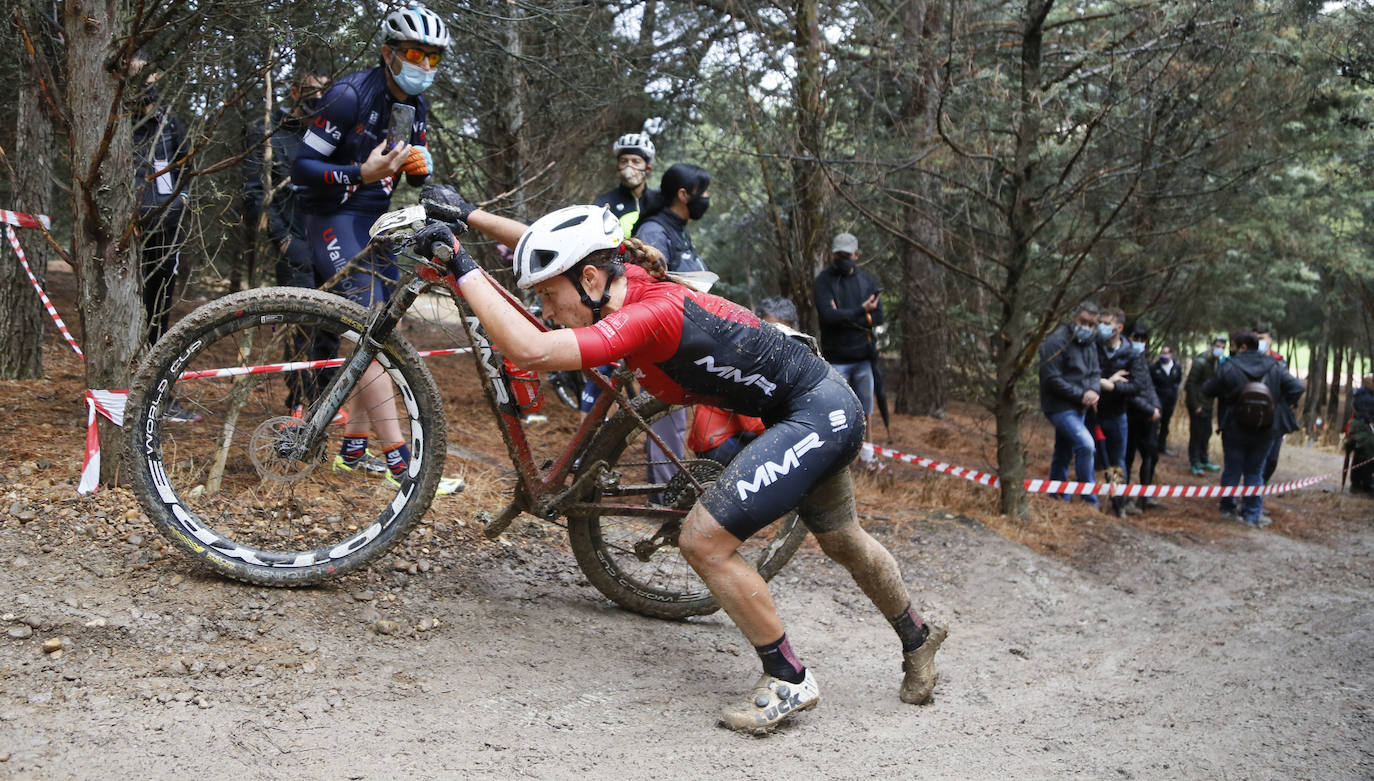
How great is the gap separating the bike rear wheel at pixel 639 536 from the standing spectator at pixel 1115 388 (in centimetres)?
587

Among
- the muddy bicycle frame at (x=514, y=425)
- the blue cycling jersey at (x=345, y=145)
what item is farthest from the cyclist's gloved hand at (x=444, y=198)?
the blue cycling jersey at (x=345, y=145)

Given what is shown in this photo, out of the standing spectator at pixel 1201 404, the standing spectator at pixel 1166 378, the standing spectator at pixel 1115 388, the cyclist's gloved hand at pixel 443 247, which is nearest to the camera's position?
the cyclist's gloved hand at pixel 443 247

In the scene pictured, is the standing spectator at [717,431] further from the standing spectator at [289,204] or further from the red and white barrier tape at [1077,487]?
the red and white barrier tape at [1077,487]

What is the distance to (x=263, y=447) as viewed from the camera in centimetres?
398

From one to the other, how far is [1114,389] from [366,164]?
7468 mm

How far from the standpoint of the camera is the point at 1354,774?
3652 mm

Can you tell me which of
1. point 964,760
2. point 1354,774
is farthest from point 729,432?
point 1354,774

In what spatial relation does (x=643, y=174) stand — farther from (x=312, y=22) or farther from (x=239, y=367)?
(x=239, y=367)

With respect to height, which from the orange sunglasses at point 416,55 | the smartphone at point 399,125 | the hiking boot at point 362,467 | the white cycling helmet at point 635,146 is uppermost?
the orange sunglasses at point 416,55

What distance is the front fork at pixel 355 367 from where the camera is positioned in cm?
389

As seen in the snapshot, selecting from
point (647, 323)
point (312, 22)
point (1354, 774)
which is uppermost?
point (312, 22)

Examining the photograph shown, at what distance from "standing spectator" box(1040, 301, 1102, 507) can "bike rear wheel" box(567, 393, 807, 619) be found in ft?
16.1

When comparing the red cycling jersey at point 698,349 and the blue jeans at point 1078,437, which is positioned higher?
Result: the red cycling jersey at point 698,349

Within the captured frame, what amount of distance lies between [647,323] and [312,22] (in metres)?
2.65
